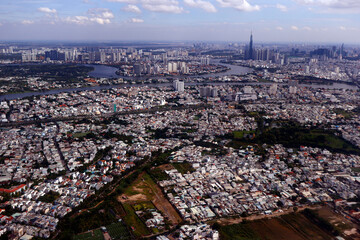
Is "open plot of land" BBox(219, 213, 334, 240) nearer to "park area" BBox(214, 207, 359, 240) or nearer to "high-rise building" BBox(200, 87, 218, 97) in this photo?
"park area" BBox(214, 207, 359, 240)

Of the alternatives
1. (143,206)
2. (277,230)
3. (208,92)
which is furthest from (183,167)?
(208,92)

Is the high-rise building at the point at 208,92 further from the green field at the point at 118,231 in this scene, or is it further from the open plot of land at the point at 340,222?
the green field at the point at 118,231

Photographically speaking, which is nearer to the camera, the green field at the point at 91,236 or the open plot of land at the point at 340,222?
the green field at the point at 91,236

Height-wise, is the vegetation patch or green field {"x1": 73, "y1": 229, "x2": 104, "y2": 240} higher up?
the vegetation patch

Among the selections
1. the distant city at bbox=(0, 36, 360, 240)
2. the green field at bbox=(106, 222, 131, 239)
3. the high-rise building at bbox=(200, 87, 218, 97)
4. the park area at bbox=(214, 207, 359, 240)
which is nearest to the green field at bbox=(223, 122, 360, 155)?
the distant city at bbox=(0, 36, 360, 240)

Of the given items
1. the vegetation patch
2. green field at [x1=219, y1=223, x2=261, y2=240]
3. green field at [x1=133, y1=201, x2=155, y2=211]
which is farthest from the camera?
the vegetation patch

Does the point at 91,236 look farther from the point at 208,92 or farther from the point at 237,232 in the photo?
the point at 208,92

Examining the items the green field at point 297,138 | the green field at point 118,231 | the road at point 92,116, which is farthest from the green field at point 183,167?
the road at point 92,116

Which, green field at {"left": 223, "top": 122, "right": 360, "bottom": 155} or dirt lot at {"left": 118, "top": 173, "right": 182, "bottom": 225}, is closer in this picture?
dirt lot at {"left": 118, "top": 173, "right": 182, "bottom": 225}
